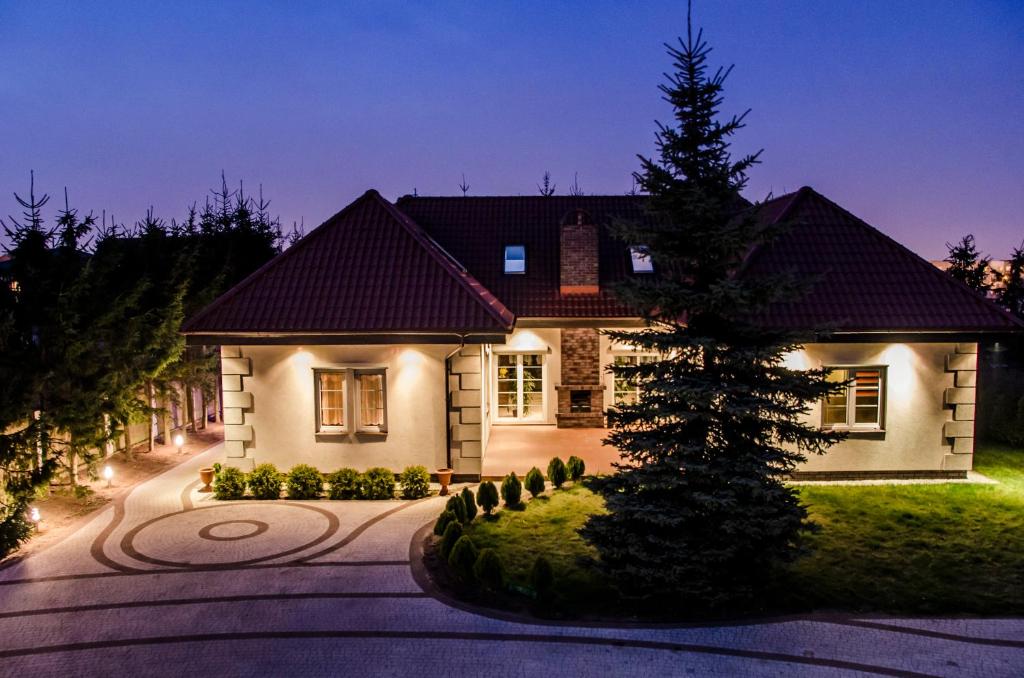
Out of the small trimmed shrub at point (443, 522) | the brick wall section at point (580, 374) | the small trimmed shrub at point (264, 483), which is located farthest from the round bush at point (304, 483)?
the brick wall section at point (580, 374)

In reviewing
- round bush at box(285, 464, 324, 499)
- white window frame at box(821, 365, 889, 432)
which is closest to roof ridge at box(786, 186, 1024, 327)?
white window frame at box(821, 365, 889, 432)

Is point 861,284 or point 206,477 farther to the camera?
point 861,284

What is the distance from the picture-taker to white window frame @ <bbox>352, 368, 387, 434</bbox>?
14.6 meters

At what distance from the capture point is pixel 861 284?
1477cm

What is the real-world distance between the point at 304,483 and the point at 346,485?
0.94 metres

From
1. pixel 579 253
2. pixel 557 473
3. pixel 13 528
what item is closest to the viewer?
pixel 13 528

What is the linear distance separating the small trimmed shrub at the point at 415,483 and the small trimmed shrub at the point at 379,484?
27 centimetres

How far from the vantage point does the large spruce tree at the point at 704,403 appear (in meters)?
8.45

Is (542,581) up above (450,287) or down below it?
below

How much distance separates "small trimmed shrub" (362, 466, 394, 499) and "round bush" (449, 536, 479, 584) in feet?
14.3

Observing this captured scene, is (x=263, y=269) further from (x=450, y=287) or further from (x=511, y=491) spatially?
(x=511, y=491)

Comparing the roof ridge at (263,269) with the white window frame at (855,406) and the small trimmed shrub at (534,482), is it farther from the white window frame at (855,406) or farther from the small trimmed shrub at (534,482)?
the white window frame at (855,406)

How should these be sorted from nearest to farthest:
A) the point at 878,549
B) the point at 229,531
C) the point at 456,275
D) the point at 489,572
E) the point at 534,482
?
1. the point at 489,572
2. the point at 878,549
3. the point at 229,531
4. the point at 534,482
5. the point at 456,275

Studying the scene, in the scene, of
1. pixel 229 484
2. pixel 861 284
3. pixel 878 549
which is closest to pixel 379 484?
pixel 229 484
